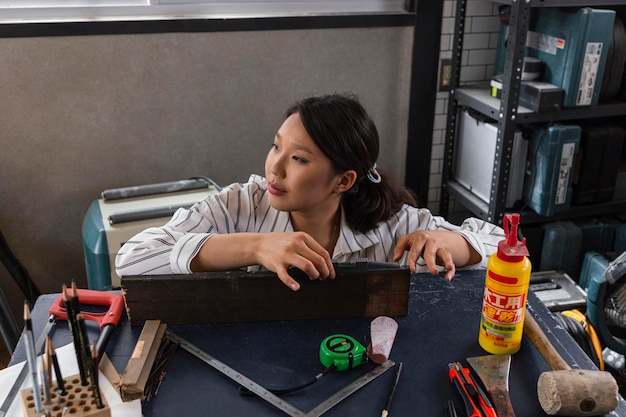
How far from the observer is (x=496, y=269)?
3.74 ft

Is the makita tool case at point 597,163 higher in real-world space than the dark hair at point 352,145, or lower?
lower

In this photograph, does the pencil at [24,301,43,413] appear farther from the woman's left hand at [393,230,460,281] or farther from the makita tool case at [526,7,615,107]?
the makita tool case at [526,7,615,107]

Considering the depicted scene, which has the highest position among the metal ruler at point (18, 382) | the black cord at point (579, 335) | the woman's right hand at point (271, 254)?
the woman's right hand at point (271, 254)

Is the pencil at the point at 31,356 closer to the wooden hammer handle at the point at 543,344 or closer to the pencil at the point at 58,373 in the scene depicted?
the pencil at the point at 58,373

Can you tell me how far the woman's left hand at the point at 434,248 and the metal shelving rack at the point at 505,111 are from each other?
1.07m

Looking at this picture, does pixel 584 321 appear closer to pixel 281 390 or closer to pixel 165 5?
pixel 281 390

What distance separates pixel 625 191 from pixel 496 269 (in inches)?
78.5

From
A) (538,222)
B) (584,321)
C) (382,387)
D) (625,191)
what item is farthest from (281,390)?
(625,191)

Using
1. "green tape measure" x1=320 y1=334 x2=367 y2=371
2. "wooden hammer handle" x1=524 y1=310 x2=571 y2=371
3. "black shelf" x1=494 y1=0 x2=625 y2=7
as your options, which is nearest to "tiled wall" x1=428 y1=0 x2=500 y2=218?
"black shelf" x1=494 y1=0 x2=625 y2=7

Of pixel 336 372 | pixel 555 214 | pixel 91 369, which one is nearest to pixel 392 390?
pixel 336 372

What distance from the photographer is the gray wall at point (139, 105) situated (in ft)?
8.04

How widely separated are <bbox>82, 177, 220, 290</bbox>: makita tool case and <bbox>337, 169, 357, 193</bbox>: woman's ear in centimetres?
93

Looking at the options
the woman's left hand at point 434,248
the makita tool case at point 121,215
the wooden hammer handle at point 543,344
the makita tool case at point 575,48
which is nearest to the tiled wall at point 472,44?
the makita tool case at point 575,48

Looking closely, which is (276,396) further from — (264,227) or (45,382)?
(264,227)
